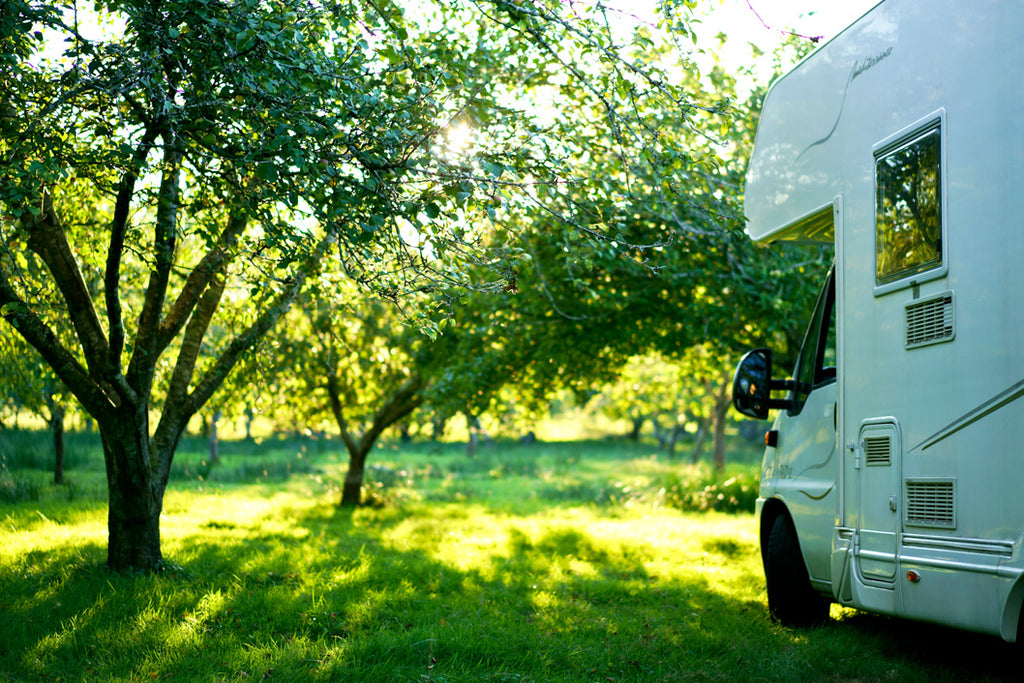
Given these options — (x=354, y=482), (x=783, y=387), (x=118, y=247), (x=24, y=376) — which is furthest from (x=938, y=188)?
(x=354, y=482)

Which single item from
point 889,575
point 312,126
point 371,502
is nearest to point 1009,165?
point 889,575

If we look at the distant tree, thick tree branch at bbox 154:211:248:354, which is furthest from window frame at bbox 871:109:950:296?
the distant tree

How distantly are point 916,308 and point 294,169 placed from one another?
3839 mm

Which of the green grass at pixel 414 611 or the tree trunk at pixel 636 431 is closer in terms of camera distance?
the green grass at pixel 414 611

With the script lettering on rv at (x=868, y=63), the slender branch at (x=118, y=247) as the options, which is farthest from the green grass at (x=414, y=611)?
the script lettering on rv at (x=868, y=63)

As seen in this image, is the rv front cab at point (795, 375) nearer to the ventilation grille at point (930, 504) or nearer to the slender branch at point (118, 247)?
the ventilation grille at point (930, 504)

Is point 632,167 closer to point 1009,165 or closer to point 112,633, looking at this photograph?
point 1009,165

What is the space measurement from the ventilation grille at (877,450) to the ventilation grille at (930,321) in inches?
20.9

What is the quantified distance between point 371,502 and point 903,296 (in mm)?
13238

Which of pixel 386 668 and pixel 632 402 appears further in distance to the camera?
pixel 632 402

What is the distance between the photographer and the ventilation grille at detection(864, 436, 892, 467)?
4.13 m

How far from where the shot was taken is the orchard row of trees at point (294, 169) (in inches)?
179

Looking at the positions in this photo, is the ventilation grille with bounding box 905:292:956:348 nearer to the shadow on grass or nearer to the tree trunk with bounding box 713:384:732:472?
the shadow on grass

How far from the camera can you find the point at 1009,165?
3.35m
